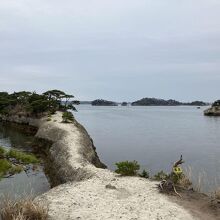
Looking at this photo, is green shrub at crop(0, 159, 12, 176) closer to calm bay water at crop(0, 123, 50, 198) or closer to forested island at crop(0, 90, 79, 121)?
calm bay water at crop(0, 123, 50, 198)

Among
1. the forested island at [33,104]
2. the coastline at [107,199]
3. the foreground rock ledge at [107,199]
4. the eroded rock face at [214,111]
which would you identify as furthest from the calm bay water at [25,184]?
the eroded rock face at [214,111]

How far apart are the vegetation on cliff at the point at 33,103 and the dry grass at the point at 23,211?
215ft

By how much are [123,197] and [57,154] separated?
1977cm

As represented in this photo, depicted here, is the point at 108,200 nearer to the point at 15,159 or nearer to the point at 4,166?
the point at 15,159

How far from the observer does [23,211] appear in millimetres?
16859

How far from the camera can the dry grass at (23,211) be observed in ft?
56.0

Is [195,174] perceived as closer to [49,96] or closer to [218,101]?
[49,96]

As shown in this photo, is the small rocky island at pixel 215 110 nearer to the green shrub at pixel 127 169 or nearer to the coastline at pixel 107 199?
the coastline at pixel 107 199

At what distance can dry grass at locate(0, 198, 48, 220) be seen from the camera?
17062 millimetres

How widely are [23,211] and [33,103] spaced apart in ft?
231

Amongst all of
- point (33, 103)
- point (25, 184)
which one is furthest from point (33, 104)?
point (25, 184)

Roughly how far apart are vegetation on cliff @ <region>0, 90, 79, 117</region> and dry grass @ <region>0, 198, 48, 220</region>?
65.4 meters

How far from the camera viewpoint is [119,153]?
5306cm

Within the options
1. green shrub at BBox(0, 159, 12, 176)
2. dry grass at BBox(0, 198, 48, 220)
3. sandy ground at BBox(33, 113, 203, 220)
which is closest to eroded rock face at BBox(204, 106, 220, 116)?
sandy ground at BBox(33, 113, 203, 220)
